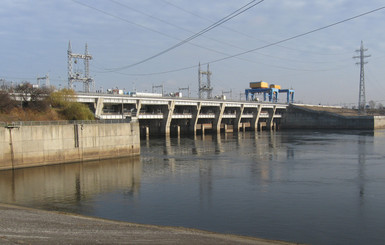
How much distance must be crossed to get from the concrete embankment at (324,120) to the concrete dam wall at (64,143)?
3175 inches

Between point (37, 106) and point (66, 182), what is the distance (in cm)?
1984

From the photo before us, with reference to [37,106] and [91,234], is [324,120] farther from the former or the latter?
[91,234]

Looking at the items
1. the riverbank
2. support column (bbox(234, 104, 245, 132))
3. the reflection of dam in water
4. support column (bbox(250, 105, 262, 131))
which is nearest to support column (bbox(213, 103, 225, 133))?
support column (bbox(234, 104, 245, 132))

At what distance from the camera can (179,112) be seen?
95.9 meters

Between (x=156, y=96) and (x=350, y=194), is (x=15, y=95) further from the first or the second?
(x=350, y=194)

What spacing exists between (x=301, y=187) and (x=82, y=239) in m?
17.8

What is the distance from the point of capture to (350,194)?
73.9 feet

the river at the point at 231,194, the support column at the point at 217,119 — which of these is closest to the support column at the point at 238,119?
the support column at the point at 217,119

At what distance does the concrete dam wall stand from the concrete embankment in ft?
265

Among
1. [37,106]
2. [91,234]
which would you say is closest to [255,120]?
[37,106]

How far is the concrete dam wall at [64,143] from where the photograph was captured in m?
33.1

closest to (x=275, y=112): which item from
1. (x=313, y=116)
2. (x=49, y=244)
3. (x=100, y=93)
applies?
(x=313, y=116)

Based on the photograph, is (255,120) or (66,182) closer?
(66,182)

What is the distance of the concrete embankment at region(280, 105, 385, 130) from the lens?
336 feet
